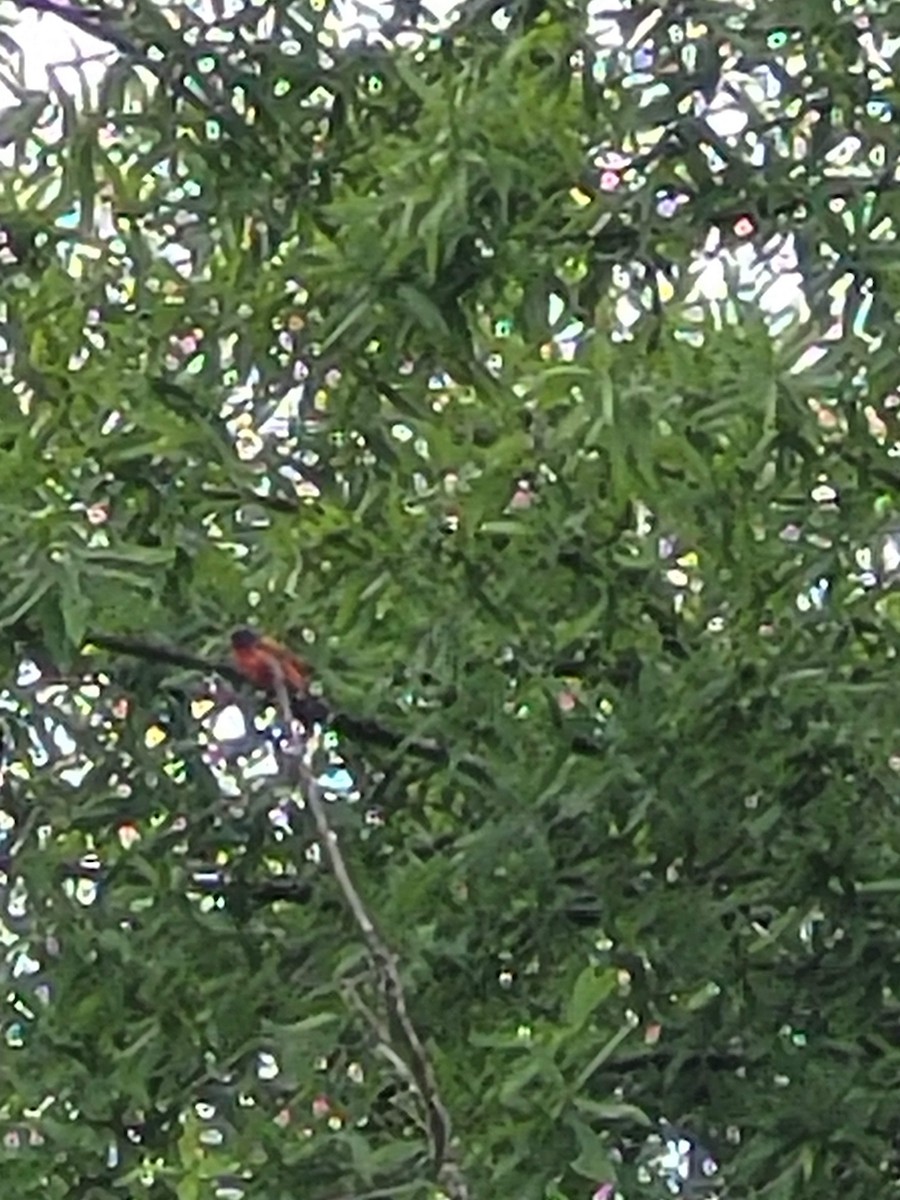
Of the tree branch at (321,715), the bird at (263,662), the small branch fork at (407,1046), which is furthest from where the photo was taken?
the tree branch at (321,715)

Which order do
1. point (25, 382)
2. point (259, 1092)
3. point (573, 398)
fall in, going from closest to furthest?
point (573, 398)
point (25, 382)
point (259, 1092)

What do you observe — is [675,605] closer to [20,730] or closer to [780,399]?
[780,399]

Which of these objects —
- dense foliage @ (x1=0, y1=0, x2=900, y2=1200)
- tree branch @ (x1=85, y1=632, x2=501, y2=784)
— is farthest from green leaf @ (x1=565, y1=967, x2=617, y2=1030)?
tree branch @ (x1=85, y1=632, x2=501, y2=784)

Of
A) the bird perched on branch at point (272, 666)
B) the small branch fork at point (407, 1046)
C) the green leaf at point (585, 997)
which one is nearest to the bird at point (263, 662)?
the bird perched on branch at point (272, 666)

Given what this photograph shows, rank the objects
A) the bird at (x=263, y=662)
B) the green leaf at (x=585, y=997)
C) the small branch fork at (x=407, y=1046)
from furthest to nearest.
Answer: the bird at (x=263, y=662), the green leaf at (x=585, y=997), the small branch fork at (x=407, y=1046)

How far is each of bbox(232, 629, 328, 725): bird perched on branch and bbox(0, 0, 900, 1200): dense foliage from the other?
0.10ft

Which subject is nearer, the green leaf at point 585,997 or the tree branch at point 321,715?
the green leaf at point 585,997

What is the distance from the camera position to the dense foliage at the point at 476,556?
55.5 inches

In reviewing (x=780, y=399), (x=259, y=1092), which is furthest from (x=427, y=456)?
(x=259, y=1092)

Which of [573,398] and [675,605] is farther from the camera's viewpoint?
[675,605]

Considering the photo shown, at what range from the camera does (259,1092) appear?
1.56 m

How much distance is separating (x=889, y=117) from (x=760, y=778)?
1.43ft

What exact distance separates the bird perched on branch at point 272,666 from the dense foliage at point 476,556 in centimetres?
3

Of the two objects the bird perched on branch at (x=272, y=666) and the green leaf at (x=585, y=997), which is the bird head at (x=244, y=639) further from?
the green leaf at (x=585, y=997)
